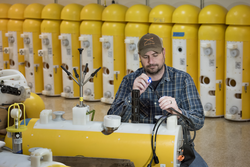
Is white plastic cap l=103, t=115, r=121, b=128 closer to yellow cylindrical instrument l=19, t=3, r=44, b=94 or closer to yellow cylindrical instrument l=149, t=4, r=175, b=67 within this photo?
yellow cylindrical instrument l=149, t=4, r=175, b=67

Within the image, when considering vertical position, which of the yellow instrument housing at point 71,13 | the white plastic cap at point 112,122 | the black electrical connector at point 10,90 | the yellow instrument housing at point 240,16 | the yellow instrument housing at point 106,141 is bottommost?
the yellow instrument housing at point 106,141

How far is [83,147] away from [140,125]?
0.37m

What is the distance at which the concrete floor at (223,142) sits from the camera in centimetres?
385

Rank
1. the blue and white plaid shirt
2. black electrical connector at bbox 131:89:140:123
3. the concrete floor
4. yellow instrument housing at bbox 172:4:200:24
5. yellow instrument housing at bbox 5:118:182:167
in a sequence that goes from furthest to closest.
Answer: yellow instrument housing at bbox 172:4:200:24 < the concrete floor < the blue and white plaid shirt < black electrical connector at bbox 131:89:140:123 < yellow instrument housing at bbox 5:118:182:167

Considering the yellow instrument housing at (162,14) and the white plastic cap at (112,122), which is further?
the yellow instrument housing at (162,14)

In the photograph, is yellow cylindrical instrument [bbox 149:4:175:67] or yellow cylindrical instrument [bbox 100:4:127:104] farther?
yellow cylindrical instrument [bbox 100:4:127:104]

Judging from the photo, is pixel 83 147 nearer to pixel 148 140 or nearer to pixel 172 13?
pixel 148 140

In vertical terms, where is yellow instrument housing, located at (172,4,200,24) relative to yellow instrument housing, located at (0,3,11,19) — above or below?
below

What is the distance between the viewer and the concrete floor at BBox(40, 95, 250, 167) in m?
3.85

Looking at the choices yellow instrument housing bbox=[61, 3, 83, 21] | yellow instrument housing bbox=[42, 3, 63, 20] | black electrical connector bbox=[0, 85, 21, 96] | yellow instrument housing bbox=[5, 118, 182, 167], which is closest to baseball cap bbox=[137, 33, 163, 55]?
yellow instrument housing bbox=[5, 118, 182, 167]

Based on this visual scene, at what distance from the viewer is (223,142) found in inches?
172

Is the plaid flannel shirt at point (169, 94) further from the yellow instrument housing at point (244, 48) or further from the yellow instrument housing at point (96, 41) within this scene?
the yellow instrument housing at point (96, 41)

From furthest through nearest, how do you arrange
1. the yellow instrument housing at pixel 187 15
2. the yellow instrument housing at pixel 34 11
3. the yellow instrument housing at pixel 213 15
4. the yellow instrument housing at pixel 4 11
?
the yellow instrument housing at pixel 4 11 < the yellow instrument housing at pixel 34 11 < the yellow instrument housing at pixel 187 15 < the yellow instrument housing at pixel 213 15

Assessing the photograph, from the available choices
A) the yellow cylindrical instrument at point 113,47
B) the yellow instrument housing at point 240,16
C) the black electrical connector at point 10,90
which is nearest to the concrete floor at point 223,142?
the yellow cylindrical instrument at point 113,47
